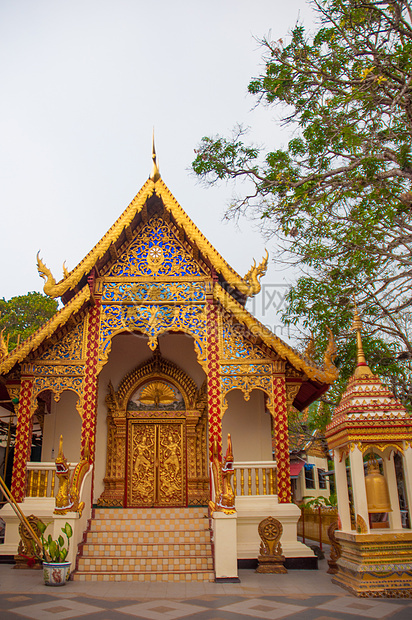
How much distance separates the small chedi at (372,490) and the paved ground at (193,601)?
24 centimetres

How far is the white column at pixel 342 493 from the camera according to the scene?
556 centimetres

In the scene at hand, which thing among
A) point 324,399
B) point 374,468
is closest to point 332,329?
point 374,468

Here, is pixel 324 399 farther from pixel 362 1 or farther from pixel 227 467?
pixel 362 1

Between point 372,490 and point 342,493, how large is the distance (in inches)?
21.0

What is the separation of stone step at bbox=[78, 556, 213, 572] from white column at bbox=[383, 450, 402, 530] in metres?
2.17

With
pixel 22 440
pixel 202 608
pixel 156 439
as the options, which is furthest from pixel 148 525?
pixel 202 608

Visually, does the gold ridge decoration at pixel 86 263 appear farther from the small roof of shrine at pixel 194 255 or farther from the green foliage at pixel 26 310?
the green foliage at pixel 26 310

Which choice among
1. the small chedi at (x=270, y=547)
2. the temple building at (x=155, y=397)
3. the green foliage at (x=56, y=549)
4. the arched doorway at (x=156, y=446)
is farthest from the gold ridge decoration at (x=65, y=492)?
the small chedi at (x=270, y=547)

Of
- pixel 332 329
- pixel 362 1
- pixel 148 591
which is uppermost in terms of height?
pixel 362 1

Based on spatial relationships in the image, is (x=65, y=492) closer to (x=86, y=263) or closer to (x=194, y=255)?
(x=86, y=263)

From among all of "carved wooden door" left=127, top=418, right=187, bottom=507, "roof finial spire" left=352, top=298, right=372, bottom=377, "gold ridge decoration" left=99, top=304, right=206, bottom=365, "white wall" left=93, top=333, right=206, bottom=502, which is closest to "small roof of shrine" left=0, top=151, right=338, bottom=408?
"gold ridge decoration" left=99, top=304, right=206, bottom=365

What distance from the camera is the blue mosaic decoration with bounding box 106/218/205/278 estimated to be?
316 inches

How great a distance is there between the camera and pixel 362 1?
584cm

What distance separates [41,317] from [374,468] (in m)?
15.3
